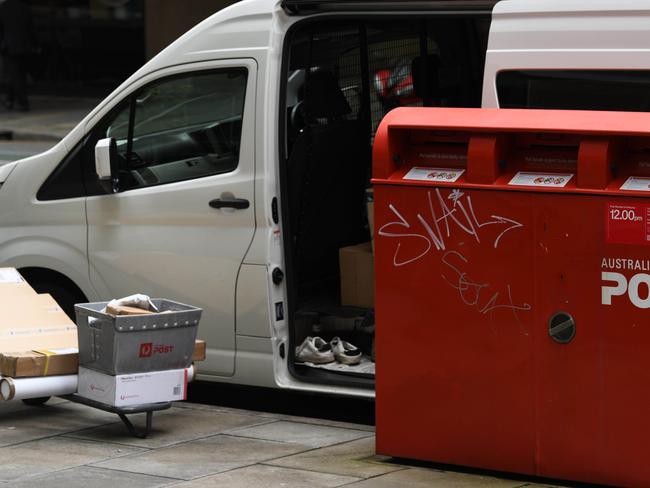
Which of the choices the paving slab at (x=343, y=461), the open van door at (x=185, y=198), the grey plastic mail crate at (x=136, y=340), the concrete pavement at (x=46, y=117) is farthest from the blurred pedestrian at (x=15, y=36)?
the paving slab at (x=343, y=461)

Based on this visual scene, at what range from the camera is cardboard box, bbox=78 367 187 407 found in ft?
23.3

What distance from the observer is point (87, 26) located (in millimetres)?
27125

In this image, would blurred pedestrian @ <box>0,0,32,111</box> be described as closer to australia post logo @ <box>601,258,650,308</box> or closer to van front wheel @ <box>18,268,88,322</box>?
van front wheel @ <box>18,268,88,322</box>

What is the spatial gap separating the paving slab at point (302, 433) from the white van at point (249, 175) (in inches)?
9.0

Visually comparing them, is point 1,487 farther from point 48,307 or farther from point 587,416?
point 587,416

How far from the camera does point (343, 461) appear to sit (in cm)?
672

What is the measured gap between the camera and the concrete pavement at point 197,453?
20.8ft

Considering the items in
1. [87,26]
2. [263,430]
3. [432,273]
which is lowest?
[263,430]

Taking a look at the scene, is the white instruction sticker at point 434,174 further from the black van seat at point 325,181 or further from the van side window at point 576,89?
the black van seat at point 325,181

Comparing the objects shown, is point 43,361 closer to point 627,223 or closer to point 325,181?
point 325,181

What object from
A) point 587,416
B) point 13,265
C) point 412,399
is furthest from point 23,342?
point 587,416

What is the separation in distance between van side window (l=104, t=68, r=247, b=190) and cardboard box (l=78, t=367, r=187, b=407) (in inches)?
50.6

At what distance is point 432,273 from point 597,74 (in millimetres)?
1280

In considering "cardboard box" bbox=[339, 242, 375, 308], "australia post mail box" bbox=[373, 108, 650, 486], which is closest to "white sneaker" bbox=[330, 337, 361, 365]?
"cardboard box" bbox=[339, 242, 375, 308]
